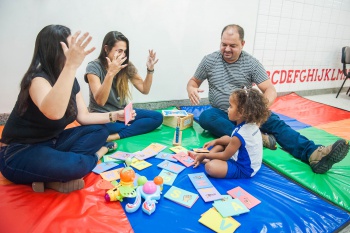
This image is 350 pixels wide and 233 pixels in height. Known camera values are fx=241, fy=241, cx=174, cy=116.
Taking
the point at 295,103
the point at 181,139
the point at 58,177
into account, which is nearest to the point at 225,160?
the point at 181,139

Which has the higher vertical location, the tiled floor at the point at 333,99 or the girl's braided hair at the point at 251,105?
the girl's braided hair at the point at 251,105

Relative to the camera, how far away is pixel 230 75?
2.36 m

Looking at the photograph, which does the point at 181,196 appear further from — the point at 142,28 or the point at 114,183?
the point at 142,28

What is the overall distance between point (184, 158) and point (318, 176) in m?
0.99

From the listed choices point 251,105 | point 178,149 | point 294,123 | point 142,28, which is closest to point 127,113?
point 178,149

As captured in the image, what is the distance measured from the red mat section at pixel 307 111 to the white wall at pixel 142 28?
1.00 metres

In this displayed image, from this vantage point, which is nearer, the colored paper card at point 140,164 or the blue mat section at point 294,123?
the colored paper card at point 140,164

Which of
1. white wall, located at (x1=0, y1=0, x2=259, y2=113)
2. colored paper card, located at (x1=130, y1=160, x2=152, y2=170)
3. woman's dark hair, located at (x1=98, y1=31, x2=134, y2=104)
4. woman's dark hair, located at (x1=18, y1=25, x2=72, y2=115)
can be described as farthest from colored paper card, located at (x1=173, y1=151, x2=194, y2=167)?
white wall, located at (x1=0, y1=0, x2=259, y2=113)

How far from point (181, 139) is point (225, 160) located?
2.06 ft

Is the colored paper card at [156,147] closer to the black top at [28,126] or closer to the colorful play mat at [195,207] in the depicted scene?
the colorful play mat at [195,207]

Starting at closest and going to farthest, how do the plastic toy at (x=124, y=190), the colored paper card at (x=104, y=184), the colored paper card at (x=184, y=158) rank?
the plastic toy at (x=124, y=190)
the colored paper card at (x=104, y=184)
the colored paper card at (x=184, y=158)

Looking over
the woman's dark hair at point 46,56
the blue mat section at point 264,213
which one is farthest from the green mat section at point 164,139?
the woman's dark hair at point 46,56

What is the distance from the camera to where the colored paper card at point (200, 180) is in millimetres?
1559

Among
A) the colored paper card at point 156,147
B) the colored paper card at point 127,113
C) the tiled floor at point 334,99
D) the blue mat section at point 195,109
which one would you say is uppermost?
the colored paper card at point 127,113
